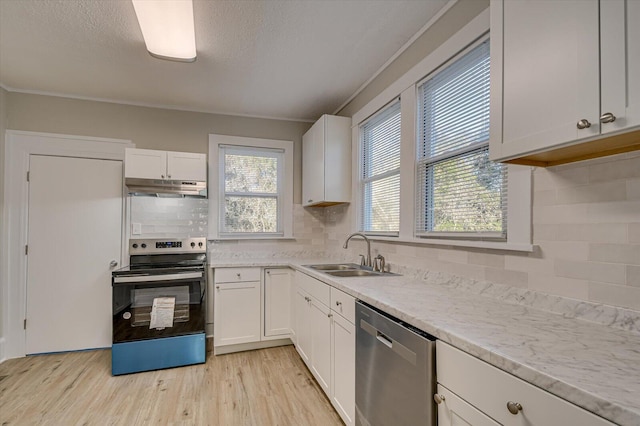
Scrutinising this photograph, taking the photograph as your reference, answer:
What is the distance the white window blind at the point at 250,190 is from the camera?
3598 millimetres

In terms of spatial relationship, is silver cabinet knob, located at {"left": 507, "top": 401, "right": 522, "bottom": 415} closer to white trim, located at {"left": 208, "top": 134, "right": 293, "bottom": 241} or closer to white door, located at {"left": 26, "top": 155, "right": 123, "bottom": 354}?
white trim, located at {"left": 208, "top": 134, "right": 293, "bottom": 241}

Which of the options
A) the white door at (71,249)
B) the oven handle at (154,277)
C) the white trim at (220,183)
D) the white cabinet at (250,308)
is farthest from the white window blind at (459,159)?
the white door at (71,249)

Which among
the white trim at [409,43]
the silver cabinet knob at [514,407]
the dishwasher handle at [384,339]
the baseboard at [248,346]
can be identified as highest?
the white trim at [409,43]

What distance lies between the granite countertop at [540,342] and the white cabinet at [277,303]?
5.41ft

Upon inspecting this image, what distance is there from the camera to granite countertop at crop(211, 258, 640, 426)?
67 cm

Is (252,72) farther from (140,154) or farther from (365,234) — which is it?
(365,234)

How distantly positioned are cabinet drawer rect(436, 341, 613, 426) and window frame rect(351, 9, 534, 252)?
67 centimetres

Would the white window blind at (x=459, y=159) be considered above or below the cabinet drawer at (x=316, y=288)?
above

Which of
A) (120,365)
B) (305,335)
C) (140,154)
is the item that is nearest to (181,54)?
(140,154)

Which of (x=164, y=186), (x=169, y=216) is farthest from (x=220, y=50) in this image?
(x=169, y=216)

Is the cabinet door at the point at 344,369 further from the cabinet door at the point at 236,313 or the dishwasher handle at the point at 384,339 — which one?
the cabinet door at the point at 236,313

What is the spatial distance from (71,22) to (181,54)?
66cm

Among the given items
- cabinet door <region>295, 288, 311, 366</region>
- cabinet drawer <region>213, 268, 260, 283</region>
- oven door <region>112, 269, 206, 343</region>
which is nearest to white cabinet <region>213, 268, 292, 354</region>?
cabinet drawer <region>213, 268, 260, 283</region>

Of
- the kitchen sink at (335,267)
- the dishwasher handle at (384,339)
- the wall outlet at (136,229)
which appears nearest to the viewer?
the dishwasher handle at (384,339)
